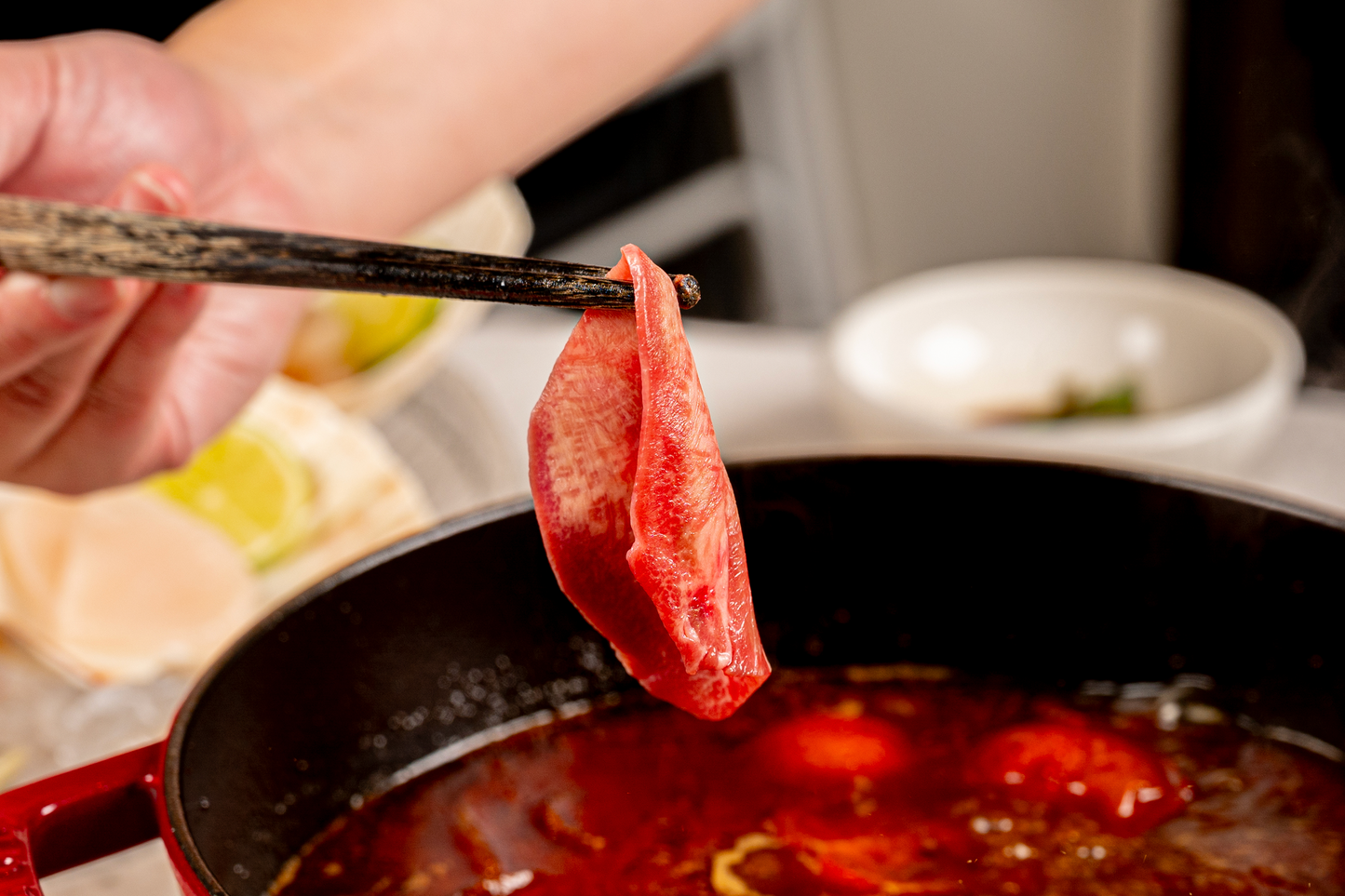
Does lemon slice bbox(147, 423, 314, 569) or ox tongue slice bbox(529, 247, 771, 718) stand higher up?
ox tongue slice bbox(529, 247, 771, 718)

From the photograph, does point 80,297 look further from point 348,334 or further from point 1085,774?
point 348,334

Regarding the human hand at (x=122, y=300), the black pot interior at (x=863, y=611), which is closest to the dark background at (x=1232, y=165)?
the human hand at (x=122, y=300)

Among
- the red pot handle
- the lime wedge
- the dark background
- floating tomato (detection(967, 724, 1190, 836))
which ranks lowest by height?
the dark background

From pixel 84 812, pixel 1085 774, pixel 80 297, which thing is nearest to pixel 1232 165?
pixel 1085 774

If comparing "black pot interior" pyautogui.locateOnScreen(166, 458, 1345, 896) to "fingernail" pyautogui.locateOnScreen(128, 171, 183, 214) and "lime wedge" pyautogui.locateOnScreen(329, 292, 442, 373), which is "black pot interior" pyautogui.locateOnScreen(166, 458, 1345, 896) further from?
"lime wedge" pyautogui.locateOnScreen(329, 292, 442, 373)

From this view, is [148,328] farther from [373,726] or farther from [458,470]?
[458,470]

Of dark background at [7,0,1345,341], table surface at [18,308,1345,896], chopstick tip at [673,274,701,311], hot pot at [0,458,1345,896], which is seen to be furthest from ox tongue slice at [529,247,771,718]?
dark background at [7,0,1345,341]

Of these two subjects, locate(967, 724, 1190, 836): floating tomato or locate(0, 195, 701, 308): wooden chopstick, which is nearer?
locate(0, 195, 701, 308): wooden chopstick
